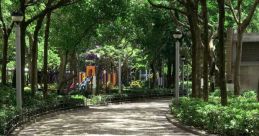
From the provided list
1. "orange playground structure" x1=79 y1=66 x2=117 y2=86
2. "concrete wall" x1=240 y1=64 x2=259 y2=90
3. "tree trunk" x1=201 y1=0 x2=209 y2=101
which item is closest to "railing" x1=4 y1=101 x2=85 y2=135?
"tree trunk" x1=201 y1=0 x2=209 y2=101

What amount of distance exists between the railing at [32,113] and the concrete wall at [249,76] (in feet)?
43.2

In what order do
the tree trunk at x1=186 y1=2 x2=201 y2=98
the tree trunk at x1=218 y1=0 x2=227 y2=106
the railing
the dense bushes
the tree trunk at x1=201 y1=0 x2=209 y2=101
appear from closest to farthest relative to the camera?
the dense bushes, the railing, the tree trunk at x1=218 y1=0 x2=227 y2=106, the tree trunk at x1=201 y1=0 x2=209 y2=101, the tree trunk at x1=186 y1=2 x2=201 y2=98

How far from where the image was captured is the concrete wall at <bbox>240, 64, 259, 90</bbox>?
38.5m

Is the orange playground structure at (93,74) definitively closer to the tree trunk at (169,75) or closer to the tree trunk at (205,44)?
the tree trunk at (169,75)

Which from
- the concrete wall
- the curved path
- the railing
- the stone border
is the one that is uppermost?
the concrete wall

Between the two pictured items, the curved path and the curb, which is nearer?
the curb

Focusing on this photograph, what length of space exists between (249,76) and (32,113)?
21036 mm

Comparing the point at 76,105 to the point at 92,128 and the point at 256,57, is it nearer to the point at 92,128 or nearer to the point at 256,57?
the point at 92,128

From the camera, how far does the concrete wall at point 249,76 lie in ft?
126

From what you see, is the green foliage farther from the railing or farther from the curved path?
the curved path

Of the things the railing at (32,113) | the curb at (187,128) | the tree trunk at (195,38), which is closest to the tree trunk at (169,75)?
the railing at (32,113)

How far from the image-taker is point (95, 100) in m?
35.6

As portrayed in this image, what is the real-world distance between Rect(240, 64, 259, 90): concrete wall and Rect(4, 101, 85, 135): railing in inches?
518

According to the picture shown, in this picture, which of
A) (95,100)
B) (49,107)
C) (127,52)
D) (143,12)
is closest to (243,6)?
(143,12)
